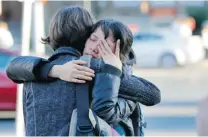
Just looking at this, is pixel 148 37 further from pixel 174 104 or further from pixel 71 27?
pixel 71 27

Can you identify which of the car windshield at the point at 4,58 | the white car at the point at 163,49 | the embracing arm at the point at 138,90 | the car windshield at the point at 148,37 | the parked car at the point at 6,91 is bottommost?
the embracing arm at the point at 138,90

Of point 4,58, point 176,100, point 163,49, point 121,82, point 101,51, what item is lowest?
point 121,82

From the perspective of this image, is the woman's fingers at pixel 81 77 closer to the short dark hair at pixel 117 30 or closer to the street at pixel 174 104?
the short dark hair at pixel 117 30

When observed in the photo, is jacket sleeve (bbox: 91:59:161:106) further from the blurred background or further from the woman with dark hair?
the blurred background

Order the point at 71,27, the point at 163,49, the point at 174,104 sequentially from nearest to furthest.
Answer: the point at 71,27 < the point at 174,104 < the point at 163,49

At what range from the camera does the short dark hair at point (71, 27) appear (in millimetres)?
2014

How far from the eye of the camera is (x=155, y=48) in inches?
942

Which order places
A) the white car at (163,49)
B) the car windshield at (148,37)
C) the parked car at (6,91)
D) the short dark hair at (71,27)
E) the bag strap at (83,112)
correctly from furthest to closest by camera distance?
the car windshield at (148,37)
the white car at (163,49)
the parked car at (6,91)
the short dark hair at (71,27)
the bag strap at (83,112)

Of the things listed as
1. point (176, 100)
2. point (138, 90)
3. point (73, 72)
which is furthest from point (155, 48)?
point (73, 72)

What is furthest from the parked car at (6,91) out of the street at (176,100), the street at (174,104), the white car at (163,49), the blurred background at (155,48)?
the white car at (163,49)

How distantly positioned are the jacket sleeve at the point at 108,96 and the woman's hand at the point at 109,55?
0.02 metres

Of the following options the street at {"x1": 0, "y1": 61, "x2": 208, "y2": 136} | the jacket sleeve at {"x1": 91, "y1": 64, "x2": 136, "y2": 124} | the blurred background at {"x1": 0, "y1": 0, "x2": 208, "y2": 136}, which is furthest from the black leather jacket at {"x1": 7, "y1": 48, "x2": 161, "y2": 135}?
the street at {"x1": 0, "y1": 61, "x2": 208, "y2": 136}

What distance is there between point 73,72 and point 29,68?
169 millimetres

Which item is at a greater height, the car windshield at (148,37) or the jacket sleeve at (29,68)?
the car windshield at (148,37)
